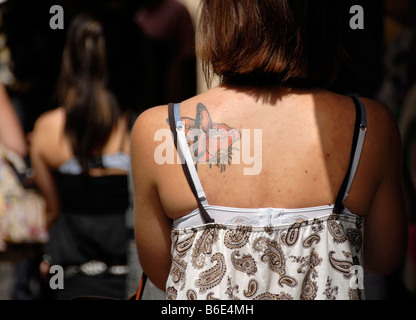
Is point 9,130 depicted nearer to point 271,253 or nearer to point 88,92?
point 88,92

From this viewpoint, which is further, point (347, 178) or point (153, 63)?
point (153, 63)

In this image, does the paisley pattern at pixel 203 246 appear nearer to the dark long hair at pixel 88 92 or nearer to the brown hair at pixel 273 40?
the brown hair at pixel 273 40

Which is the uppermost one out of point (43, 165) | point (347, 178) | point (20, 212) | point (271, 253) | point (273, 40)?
point (273, 40)

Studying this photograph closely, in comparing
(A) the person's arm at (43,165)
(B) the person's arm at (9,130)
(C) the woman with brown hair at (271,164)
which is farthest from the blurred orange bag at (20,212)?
(C) the woman with brown hair at (271,164)

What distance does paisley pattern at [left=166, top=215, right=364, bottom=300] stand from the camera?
4.73 ft

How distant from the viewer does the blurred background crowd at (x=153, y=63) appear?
2.68m

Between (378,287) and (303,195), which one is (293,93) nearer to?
(303,195)

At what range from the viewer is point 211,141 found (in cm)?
148

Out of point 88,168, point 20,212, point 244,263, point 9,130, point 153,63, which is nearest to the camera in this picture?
point 244,263

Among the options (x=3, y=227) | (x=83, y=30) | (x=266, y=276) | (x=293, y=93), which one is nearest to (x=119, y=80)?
(x=83, y=30)

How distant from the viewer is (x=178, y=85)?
12.6 ft

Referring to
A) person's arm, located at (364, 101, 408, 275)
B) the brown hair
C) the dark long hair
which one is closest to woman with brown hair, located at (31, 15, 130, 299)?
the dark long hair

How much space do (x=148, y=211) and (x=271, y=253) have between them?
41cm

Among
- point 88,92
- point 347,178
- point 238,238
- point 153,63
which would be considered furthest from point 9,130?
point 347,178
